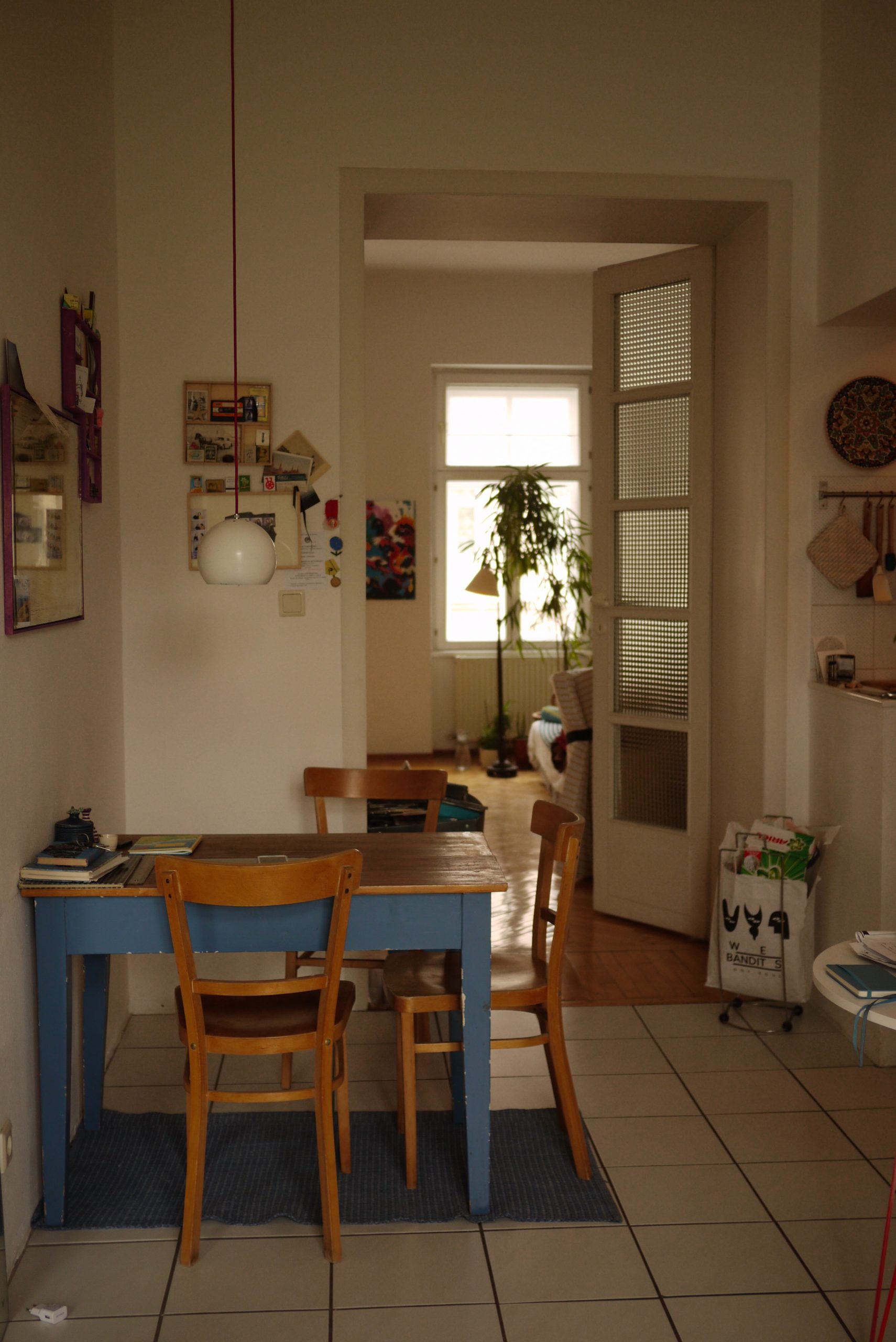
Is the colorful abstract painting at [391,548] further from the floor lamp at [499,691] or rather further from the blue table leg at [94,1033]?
the blue table leg at [94,1033]

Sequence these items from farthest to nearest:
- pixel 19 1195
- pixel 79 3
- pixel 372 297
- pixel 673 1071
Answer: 1. pixel 372 297
2. pixel 673 1071
3. pixel 79 3
4. pixel 19 1195

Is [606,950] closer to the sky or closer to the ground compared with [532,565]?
closer to the ground

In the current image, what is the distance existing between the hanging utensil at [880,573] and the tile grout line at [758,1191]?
1.51 meters

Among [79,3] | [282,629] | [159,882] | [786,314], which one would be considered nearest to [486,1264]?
[159,882]

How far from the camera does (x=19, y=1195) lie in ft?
8.39

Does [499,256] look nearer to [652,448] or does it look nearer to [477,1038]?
[652,448]

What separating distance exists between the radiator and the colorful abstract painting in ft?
2.47

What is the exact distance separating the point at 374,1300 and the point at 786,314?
3.29 meters

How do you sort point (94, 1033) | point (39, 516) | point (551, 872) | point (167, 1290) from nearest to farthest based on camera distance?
point (167, 1290) → point (39, 516) → point (551, 872) → point (94, 1033)

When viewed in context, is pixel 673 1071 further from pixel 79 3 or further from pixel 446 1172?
pixel 79 3

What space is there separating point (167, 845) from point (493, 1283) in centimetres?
129

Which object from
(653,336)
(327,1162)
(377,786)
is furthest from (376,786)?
(653,336)

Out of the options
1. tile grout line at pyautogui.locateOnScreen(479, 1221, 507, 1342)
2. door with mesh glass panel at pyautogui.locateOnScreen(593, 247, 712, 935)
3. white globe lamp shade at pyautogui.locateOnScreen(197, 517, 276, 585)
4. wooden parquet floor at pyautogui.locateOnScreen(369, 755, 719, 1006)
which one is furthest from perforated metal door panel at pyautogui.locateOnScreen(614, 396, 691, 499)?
tile grout line at pyautogui.locateOnScreen(479, 1221, 507, 1342)

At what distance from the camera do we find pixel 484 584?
8.17 m
